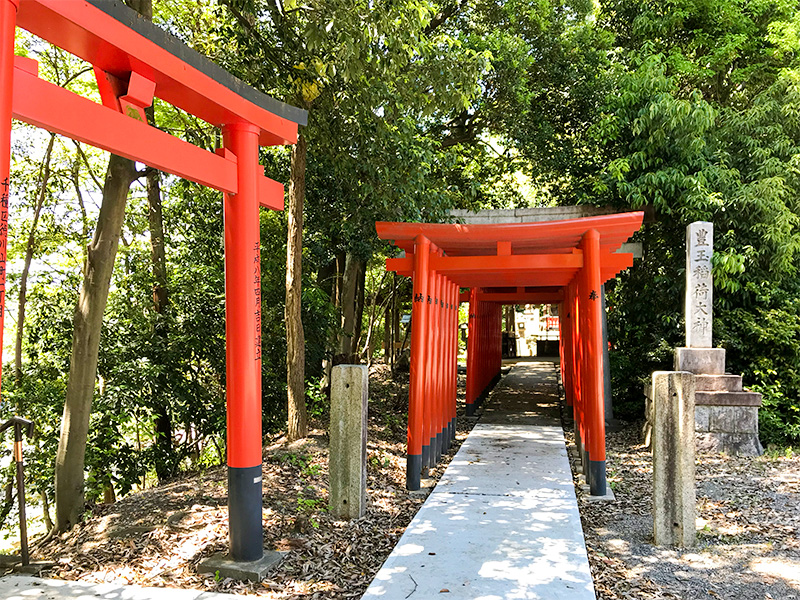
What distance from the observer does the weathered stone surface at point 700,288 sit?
29.0ft

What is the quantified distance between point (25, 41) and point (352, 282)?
632cm

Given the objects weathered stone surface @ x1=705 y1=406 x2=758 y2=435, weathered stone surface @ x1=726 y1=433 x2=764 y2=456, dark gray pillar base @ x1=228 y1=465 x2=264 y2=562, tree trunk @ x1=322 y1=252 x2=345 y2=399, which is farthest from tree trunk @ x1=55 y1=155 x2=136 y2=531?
weathered stone surface @ x1=726 y1=433 x2=764 y2=456

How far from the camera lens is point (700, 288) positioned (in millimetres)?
8867

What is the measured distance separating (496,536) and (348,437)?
4.62ft

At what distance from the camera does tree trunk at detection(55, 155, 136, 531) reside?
17.0 ft

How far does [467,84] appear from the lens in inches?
281

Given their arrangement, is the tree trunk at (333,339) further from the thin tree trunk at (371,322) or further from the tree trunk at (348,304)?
the thin tree trunk at (371,322)

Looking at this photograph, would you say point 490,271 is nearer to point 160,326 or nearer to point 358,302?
point 160,326

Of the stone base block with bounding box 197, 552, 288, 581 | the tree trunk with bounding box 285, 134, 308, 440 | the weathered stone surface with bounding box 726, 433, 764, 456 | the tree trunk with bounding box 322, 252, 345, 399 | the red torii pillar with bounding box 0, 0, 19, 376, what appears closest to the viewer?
the red torii pillar with bounding box 0, 0, 19, 376

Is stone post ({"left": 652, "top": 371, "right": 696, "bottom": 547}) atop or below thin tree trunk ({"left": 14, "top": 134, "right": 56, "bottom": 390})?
below

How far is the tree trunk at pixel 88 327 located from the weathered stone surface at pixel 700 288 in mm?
7496

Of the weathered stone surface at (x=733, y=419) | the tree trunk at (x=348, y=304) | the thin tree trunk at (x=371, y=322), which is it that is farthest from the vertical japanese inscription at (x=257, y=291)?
the thin tree trunk at (x=371, y=322)

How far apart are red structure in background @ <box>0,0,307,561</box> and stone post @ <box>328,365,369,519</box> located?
42.2 inches

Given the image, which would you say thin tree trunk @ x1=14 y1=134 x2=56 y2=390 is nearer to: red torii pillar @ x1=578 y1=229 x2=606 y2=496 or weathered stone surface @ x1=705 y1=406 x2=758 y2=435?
red torii pillar @ x1=578 y1=229 x2=606 y2=496
